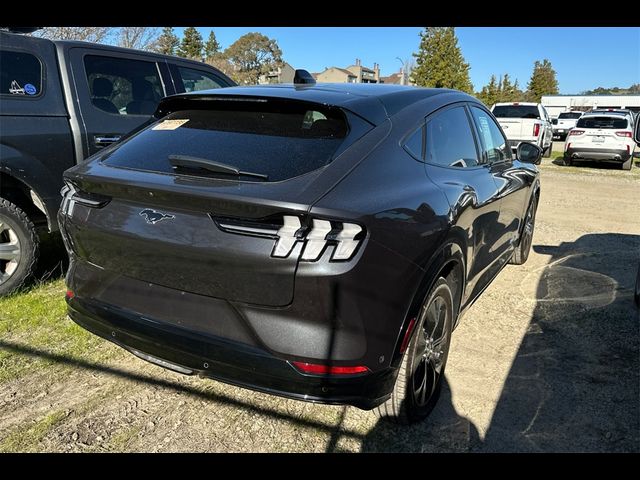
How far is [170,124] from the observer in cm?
263

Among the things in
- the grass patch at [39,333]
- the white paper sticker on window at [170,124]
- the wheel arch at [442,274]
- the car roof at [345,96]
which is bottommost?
the grass patch at [39,333]

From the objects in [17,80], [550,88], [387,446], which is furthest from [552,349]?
[550,88]

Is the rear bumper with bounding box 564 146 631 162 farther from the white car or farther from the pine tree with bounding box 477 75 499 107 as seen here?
the pine tree with bounding box 477 75 499 107

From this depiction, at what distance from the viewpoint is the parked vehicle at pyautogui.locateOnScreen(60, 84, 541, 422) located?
75.1 inches

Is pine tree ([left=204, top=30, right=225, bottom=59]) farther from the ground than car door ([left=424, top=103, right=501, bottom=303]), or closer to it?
farther from the ground

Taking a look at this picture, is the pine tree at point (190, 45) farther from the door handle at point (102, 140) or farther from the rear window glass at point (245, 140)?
the rear window glass at point (245, 140)

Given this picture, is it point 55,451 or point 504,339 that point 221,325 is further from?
point 504,339

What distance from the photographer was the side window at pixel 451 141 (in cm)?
277

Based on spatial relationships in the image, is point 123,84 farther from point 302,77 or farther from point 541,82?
point 541,82

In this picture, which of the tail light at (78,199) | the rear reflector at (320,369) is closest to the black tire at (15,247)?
the tail light at (78,199)

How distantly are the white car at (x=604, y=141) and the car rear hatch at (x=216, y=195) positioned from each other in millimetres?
15004

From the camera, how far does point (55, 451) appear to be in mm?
2336

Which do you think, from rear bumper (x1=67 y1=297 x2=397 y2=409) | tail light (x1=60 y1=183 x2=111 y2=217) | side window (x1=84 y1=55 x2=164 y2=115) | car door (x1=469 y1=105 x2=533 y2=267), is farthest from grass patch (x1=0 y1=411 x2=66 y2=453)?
car door (x1=469 y1=105 x2=533 y2=267)

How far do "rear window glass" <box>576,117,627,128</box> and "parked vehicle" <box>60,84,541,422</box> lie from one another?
1520cm
